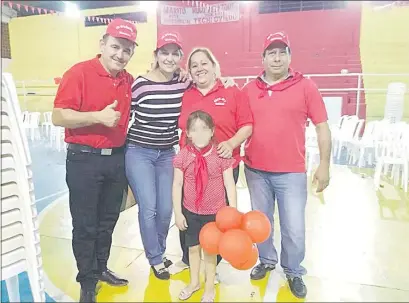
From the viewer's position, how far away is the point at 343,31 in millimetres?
1856

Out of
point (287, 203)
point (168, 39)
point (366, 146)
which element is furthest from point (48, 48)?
point (366, 146)

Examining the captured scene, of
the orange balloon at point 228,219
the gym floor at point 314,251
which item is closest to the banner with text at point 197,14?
the gym floor at point 314,251

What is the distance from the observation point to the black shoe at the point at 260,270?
5.68 ft

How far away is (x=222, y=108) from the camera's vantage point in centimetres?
153

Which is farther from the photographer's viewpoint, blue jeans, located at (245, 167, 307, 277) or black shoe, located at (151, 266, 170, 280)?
black shoe, located at (151, 266, 170, 280)

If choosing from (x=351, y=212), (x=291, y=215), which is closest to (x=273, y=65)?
(x=291, y=215)

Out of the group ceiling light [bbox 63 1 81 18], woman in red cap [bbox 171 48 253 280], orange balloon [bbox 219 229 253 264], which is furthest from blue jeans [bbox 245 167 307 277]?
ceiling light [bbox 63 1 81 18]

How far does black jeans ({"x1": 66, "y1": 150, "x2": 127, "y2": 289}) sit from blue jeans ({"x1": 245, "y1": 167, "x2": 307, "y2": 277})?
1.83 feet

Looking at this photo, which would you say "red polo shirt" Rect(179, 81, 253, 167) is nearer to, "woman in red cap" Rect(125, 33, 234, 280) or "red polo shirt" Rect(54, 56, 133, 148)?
"woman in red cap" Rect(125, 33, 234, 280)

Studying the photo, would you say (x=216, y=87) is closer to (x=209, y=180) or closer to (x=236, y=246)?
(x=209, y=180)

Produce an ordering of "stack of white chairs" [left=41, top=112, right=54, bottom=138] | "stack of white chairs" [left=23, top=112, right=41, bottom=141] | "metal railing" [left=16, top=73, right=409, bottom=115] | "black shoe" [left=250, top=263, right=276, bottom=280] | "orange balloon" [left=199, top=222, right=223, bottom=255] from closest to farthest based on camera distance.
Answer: "orange balloon" [left=199, top=222, right=223, bottom=255], "black shoe" [left=250, top=263, right=276, bottom=280], "metal railing" [left=16, top=73, right=409, bottom=115], "stack of white chairs" [left=41, top=112, right=54, bottom=138], "stack of white chairs" [left=23, top=112, right=41, bottom=141]

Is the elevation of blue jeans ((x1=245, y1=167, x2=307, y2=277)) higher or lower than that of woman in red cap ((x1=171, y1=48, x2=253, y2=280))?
lower

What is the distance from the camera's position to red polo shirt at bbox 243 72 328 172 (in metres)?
1.53

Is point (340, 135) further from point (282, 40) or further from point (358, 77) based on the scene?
point (282, 40)
